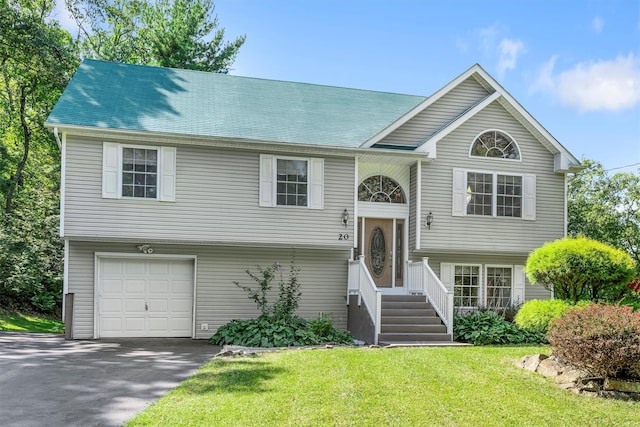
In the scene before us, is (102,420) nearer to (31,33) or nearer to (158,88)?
(158,88)

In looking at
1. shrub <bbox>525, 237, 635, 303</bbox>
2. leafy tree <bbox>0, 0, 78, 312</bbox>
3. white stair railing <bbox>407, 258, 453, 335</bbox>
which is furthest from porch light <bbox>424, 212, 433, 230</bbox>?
leafy tree <bbox>0, 0, 78, 312</bbox>

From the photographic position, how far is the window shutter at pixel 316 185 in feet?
44.1

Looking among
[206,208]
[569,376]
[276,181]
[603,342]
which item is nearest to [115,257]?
[206,208]

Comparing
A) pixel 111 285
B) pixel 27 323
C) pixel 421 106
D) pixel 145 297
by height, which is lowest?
pixel 27 323

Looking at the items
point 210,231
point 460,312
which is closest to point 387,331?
point 460,312

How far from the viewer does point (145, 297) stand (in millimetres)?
13375

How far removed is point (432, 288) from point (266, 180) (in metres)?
4.87


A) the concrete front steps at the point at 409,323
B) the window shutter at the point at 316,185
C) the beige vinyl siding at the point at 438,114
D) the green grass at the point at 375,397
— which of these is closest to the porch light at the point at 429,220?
the concrete front steps at the point at 409,323

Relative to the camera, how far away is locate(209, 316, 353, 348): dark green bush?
11.4m

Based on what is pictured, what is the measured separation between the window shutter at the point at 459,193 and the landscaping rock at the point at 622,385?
7.22 meters

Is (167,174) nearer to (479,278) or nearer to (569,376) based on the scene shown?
(479,278)

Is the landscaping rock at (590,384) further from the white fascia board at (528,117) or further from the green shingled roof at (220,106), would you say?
the white fascia board at (528,117)

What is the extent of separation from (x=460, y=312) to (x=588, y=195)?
680 inches

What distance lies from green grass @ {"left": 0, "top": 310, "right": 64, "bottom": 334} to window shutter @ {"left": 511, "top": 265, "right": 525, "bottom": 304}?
542 inches
